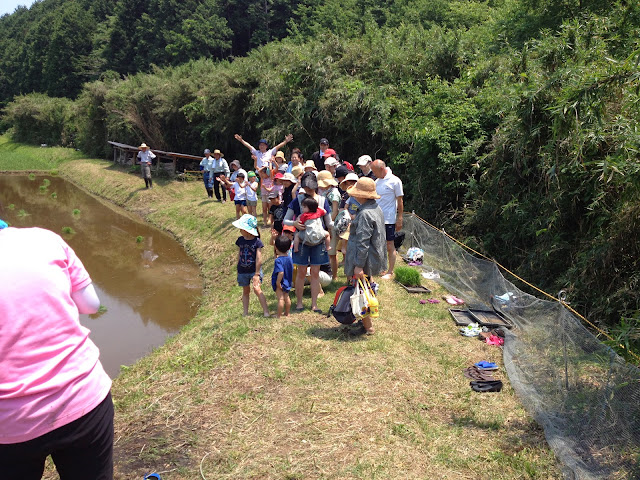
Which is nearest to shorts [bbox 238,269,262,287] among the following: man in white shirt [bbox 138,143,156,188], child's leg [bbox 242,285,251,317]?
child's leg [bbox 242,285,251,317]

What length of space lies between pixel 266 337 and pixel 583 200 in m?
5.40

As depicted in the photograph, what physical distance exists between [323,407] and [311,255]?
2431 millimetres

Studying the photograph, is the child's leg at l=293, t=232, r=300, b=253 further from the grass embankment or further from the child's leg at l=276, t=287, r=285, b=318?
the grass embankment

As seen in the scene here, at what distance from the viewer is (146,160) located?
64.2 ft

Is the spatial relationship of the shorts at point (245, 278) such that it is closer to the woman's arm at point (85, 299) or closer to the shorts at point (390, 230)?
the shorts at point (390, 230)

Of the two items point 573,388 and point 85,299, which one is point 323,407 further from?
point 85,299

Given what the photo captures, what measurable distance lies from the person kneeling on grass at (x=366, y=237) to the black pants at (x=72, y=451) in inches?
152

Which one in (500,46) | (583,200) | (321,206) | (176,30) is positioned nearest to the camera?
(321,206)

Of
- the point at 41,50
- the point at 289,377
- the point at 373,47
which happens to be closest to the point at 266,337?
the point at 289,377

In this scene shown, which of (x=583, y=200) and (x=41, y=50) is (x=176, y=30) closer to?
(x=41, y=50)

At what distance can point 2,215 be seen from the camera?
19.3m

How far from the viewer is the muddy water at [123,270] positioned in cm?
956

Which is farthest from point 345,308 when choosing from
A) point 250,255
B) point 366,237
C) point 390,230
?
point 390,230

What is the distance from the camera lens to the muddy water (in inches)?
376
